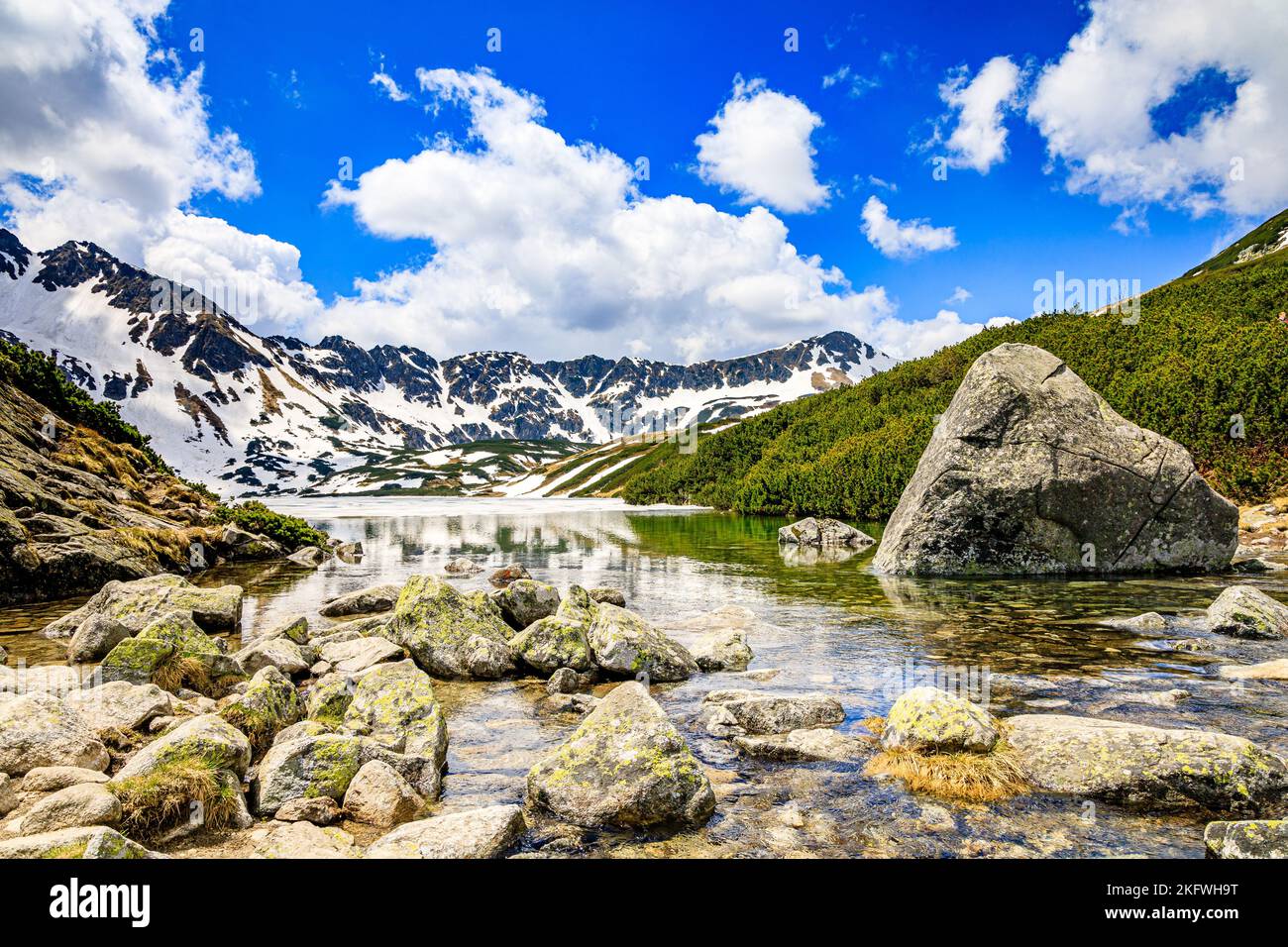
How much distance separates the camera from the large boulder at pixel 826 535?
44.7 meters

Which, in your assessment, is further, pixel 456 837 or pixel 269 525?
pixel 269 525

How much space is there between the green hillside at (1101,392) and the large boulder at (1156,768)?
4434cm

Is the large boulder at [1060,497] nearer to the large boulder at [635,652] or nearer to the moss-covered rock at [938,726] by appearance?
the large boulder at [635,652]

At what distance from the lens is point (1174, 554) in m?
26.4

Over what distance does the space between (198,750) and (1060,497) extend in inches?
1112

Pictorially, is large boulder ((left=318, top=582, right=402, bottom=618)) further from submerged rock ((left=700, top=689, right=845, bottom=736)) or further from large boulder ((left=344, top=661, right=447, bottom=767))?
submerged rock ((left=700, top=689, right=845, bottom=736))

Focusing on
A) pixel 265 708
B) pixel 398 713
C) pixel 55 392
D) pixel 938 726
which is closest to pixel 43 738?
pixel 265 708

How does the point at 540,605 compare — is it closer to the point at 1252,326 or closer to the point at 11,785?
the point at 11,785

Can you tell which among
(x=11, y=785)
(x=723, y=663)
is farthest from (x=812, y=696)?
(x=11, y=785)

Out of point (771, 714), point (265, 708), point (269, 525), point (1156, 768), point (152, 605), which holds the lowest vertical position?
point (771, 714)

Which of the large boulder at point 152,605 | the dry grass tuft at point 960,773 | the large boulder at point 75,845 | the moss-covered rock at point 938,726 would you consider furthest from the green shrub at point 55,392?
the dry grass tuft at point 960,773

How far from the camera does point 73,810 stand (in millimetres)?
6488

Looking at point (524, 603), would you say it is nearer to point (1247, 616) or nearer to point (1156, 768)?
point (1156, 768)
